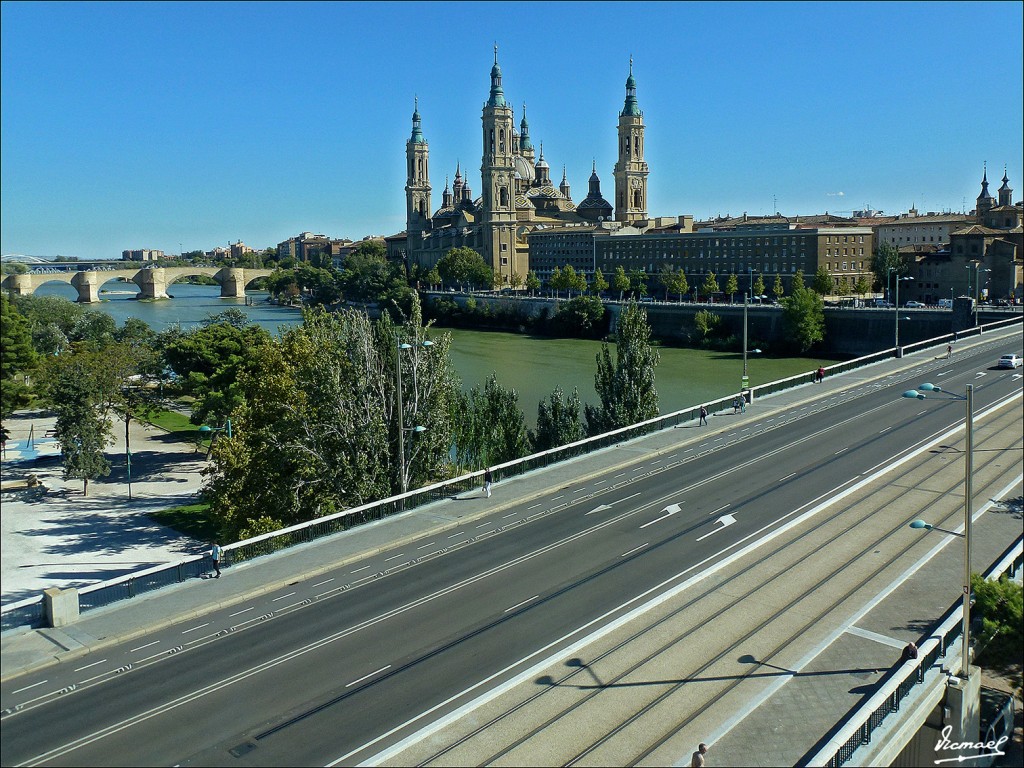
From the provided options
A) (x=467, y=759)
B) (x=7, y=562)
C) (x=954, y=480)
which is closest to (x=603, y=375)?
(x=954, y=480)

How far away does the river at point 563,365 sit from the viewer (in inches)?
1425

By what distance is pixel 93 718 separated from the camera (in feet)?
25.6

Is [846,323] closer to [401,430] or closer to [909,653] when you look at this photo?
[401,430]

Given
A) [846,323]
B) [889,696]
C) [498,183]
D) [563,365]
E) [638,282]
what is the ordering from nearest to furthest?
1. [889,696]
2. [563,365]
3. [846,323]
4. [638,282]
5. [498,183]

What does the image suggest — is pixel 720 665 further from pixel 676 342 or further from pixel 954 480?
pixel 676 342

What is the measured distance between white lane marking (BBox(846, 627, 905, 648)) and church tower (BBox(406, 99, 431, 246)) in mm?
98081

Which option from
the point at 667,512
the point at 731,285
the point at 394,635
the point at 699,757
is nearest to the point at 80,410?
the point at 394,635

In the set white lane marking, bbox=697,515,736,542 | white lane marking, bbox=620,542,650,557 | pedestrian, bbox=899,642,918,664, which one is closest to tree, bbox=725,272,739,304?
white lane marking, bbox=697,515,736,542

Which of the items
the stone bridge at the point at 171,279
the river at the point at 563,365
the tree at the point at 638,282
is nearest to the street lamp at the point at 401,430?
the river at the point at 563,365

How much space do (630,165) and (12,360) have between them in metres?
85.0

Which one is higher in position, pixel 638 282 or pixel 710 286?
pixel 638 282

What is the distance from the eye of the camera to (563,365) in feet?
153

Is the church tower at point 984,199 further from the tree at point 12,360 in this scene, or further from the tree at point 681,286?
the tree at point 12,360

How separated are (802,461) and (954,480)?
272cm
